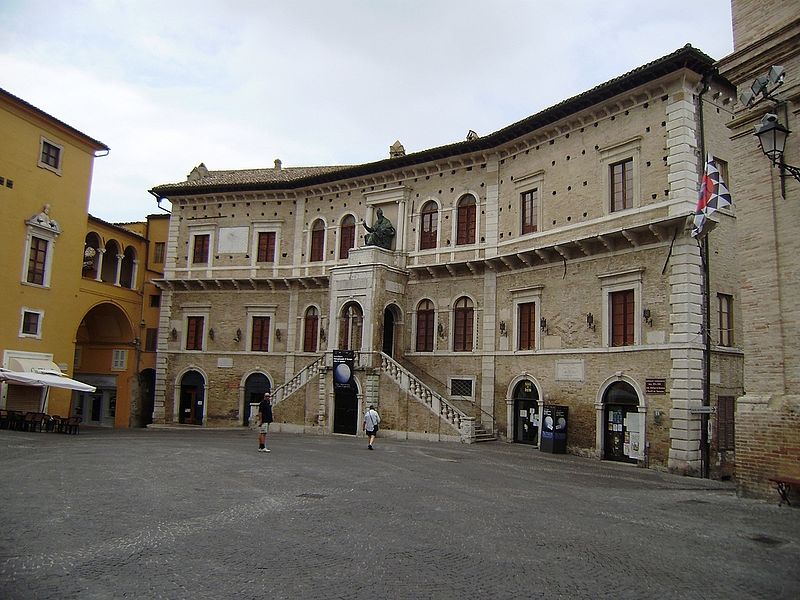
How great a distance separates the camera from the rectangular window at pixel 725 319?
19.2 meters

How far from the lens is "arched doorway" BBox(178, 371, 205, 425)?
110ft

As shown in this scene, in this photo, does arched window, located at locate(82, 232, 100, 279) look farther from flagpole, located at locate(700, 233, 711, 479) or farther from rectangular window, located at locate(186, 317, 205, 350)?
flagpole, located at locate(700, 233, 711, 479)

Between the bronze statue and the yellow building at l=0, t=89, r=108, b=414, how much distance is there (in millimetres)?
13639

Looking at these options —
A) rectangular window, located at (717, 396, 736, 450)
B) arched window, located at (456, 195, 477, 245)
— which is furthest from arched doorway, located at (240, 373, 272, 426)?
rectangular window, located at (717, 396, 736, 450)

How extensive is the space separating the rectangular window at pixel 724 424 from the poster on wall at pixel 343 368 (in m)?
14.0

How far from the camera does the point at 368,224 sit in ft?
99.7

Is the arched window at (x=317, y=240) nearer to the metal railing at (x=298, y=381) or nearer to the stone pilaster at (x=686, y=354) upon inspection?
the metal railing at (x=298, y=381)

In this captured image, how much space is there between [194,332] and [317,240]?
8.48 metres

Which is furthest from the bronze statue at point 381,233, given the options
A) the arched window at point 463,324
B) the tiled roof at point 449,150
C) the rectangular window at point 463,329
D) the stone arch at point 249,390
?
the stone arch at point 249,390

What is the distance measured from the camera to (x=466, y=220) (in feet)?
89.1

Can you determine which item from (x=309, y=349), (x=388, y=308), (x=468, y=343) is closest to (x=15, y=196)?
(x=309, y=349)

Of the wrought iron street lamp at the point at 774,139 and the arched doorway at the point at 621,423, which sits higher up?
the wrought iron street lamp at the point at 774,139

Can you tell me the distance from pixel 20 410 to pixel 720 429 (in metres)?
26.2

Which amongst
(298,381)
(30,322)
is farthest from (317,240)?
(30,322)
